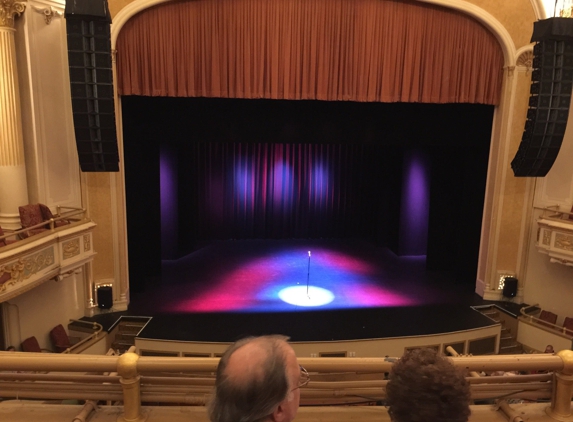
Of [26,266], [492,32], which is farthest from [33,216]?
[492,32]

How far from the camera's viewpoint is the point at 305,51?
894cm

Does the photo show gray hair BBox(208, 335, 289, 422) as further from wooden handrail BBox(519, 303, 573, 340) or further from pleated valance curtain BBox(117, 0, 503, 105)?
wooden handrail BBox(519, 303, 573, 340)

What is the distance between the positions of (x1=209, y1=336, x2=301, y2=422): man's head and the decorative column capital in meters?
7.34

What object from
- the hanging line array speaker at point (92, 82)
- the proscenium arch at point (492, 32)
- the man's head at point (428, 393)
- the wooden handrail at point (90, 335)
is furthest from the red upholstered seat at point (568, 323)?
the man's head at point (428, 393)

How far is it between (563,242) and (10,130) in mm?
9086

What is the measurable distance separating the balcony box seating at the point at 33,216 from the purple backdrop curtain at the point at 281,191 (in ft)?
23.0

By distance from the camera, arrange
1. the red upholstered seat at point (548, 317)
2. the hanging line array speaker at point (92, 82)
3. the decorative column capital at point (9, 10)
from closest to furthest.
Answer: the hanging line array speaker at point (92, 82) → the decorative column capital at point (9, 10) → the red upholstered seat at point (548, 317)

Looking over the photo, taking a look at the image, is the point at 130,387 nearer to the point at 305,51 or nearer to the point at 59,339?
the point at 59,339

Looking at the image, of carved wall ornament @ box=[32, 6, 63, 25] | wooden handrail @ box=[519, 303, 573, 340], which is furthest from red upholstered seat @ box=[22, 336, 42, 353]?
wooden handrail @ box=[519, 303, 573, 340]

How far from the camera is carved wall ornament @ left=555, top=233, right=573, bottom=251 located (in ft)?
27.6

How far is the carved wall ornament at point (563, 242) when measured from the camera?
8.42 meters

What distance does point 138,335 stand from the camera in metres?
8.06

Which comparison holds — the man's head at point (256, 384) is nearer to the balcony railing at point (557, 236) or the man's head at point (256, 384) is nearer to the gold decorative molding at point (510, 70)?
the balcony railing at point (557, 236)

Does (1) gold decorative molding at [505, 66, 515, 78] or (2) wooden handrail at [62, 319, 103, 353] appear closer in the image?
(2) wooden handrail at [62, 319, 103, 353]
